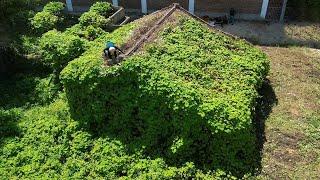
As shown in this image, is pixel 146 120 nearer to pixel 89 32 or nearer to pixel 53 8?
pixel 89 32

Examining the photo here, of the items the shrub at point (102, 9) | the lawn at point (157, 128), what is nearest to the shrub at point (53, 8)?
the shrub at point (102, 9)

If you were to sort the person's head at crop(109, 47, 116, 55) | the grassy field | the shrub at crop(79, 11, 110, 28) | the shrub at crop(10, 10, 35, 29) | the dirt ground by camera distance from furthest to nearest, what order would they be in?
the dirt ground → the shrub at crop(79, 11, 110, 28) → the shrub at crop(10, 10, 35, 29) → the person's head at crop(109, 47, 116, 55) → the grassy field

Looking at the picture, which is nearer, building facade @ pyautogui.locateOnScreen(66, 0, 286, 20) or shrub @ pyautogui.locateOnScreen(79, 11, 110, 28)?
shrub @ pyautogui.locateOnScreen(79, 11, 110, 28)

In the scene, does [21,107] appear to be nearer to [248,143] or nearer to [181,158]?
[181,158]

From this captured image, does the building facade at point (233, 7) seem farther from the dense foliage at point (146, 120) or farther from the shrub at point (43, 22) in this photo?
the dense foliage at point (146, 120)

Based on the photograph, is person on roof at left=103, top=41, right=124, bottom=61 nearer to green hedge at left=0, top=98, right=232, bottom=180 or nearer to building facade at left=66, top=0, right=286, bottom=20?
green hedge at left=0, top=98, right=232, bottom=180

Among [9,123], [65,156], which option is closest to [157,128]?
[65,156]

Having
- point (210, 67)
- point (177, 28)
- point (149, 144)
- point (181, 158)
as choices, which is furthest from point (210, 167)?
point (177, 28)

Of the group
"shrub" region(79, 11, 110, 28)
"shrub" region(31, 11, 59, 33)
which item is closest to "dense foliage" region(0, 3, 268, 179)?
"shrub" region(79, 11, 110, 28)
